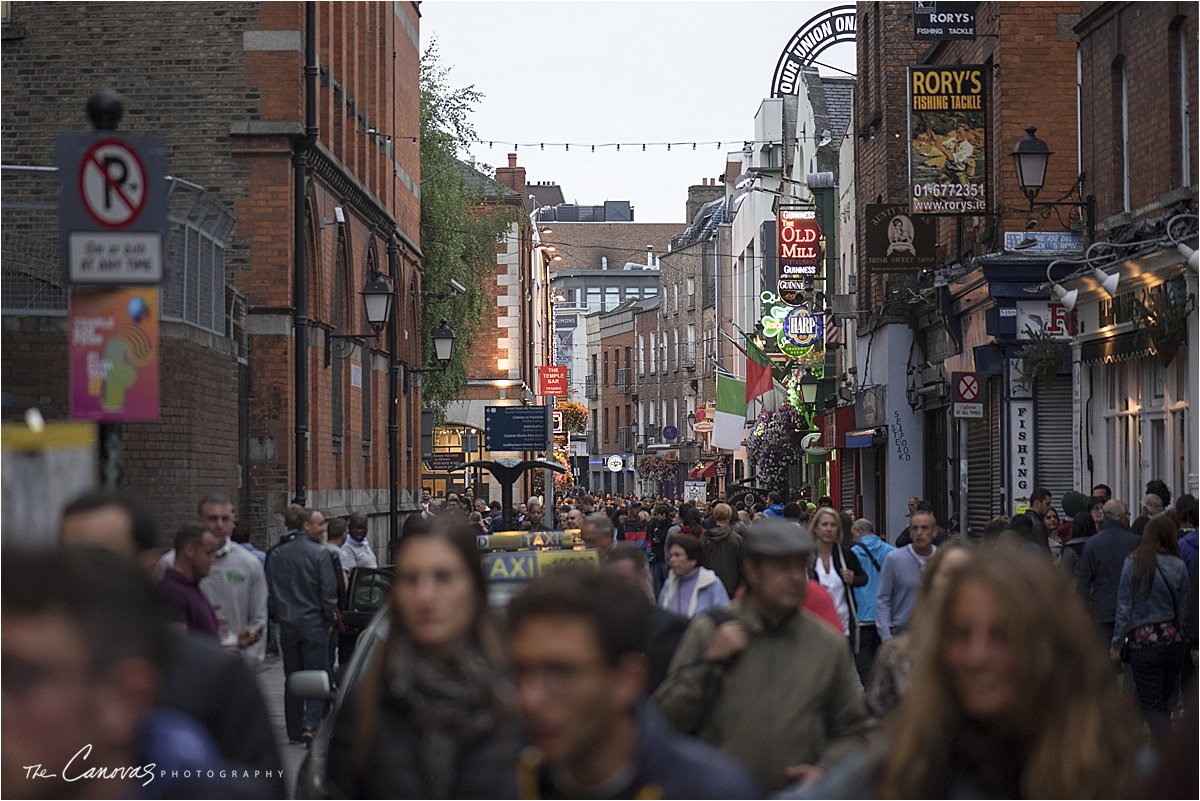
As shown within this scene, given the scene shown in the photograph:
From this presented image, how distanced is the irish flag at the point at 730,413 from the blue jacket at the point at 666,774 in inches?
1719

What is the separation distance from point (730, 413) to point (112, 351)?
40.5 meters

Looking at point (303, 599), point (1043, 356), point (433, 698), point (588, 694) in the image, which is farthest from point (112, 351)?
point (1043, 356)

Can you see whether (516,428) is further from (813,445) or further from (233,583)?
(233,583)

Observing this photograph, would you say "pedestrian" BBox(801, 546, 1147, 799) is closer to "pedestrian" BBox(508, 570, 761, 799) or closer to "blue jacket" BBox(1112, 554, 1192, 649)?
"pedestrian" BBox(508, 570, 761, 799)

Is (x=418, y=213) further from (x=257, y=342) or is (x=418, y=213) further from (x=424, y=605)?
(x=424, y=605)

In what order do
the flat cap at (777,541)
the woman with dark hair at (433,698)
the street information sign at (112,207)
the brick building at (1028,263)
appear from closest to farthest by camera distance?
the woman with dark hair at (433,698) < the flat cap at (777,541) < the street information sign at (112,207) < the brick building at (1028,263)

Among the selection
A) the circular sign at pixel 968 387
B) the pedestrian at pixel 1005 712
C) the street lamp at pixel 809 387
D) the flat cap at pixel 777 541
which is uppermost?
the street lamp at pixel 809 387

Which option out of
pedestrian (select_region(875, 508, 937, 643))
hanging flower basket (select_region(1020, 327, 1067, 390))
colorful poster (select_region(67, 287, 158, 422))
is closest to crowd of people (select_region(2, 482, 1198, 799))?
colorful poster (select_region(67, 287, 158, 422))

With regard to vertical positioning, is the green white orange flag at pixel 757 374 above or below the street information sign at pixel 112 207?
above

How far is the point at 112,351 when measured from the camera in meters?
→ 7.78

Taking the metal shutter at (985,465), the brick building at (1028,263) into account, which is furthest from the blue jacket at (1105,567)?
the metal shutter at (985,465)

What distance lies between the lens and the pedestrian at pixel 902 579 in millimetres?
12102

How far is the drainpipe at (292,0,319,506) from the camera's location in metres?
22.8

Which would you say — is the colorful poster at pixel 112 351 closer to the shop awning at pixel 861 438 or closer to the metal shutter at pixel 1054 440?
the metal shutter at pixel 1054 440
